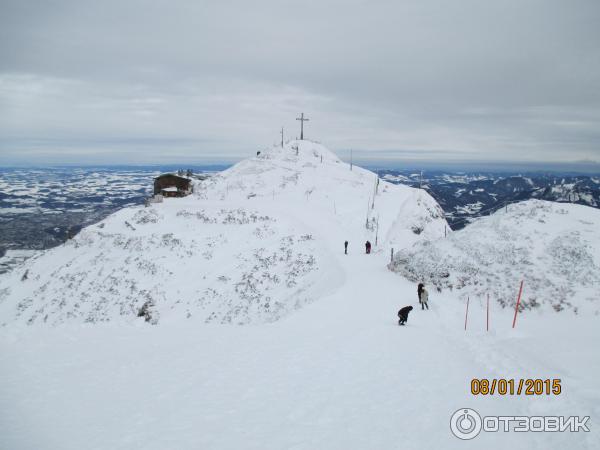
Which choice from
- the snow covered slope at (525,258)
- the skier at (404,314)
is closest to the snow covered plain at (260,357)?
the skier at (404,314)

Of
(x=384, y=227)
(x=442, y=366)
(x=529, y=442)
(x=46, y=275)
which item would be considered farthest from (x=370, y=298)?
(x=46, y=275)

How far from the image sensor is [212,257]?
101 ft

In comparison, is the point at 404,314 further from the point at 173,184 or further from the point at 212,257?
the point at 173,184

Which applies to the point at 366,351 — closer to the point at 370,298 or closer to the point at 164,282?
the point at 370,298

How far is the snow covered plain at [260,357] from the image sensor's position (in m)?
8.05

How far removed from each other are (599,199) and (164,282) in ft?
826

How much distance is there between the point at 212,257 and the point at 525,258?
24.4 m

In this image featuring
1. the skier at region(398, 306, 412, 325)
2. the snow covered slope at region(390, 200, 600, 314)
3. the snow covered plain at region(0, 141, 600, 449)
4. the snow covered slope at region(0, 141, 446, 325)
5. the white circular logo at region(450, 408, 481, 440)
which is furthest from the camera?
the snow covered slope at region(0, 141, 446, 325)

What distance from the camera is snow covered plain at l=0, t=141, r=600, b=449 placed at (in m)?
8.05

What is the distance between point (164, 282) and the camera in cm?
2702
